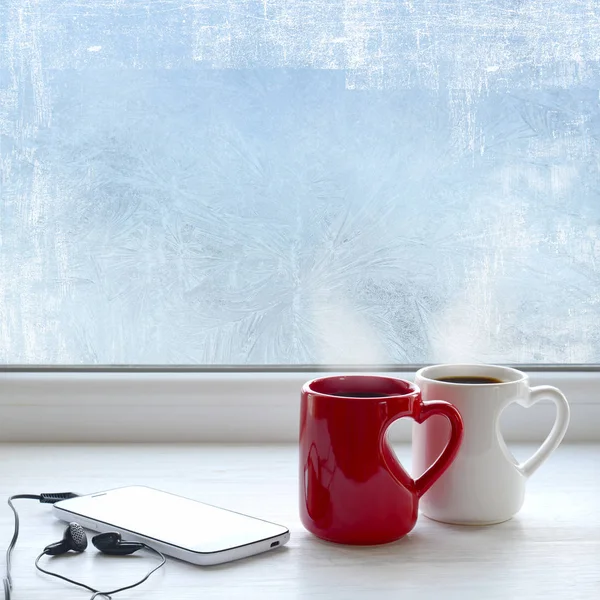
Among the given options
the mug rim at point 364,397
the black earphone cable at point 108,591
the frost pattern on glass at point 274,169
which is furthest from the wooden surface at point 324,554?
the frost pattern on glass at point 274,169

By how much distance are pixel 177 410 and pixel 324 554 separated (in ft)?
1.50

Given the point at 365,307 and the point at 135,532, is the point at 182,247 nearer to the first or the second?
the point at 365,307

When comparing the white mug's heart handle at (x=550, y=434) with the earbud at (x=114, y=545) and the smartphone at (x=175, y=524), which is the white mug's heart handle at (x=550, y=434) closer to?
the smartphone at (x=175, y=524)

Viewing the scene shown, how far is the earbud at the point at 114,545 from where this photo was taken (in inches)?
27.1

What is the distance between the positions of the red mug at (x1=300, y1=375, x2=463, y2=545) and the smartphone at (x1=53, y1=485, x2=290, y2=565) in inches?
1.6

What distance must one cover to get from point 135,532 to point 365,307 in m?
0.54

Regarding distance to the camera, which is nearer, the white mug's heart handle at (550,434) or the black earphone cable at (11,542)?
the black earphone cable at (11,542)

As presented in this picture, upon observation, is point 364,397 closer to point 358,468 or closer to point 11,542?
point 358,468

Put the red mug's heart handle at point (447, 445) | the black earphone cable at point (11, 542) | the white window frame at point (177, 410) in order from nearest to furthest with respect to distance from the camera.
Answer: the black earphone cable at point (11, 542) < the red mug's heart handle at point (447, 445) < the white window frame at point (177, 410)

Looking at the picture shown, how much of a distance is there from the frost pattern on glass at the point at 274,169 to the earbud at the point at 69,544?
1.60 ft

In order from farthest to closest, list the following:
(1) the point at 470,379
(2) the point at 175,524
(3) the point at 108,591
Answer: (1) the point at 470,379 < (2) the point at 175,524 < (3) the point at 108,591

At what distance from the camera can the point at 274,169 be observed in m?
1.18

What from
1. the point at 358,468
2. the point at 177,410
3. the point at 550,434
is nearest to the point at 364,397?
the point at 358,468

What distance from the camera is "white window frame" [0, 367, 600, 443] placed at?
1.12 metres
